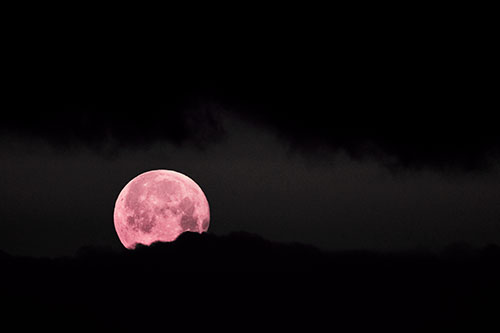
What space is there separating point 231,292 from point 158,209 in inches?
600

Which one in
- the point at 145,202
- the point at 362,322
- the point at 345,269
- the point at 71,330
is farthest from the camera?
the point at 345,269

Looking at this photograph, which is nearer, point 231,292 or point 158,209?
point 158,209

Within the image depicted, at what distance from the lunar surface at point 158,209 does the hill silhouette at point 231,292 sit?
336 cm

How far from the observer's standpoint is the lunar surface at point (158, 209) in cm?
3231

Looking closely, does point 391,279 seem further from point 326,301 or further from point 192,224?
point 192,224

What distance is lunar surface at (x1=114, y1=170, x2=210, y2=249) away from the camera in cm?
3231

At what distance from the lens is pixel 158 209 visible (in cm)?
3222

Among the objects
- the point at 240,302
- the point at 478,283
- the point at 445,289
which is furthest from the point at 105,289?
the point at 478,283

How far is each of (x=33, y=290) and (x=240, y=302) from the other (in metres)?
16.5

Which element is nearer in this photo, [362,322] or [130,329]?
[130,329]

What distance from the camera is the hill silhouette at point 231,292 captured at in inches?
1575

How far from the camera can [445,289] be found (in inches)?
1715

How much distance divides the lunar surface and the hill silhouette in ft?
11.0

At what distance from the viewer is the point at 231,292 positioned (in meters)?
44.8
